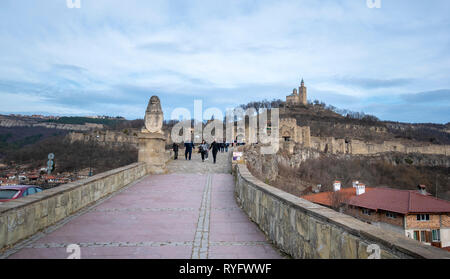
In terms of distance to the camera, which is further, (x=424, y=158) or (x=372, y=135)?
(x=372, y=135)

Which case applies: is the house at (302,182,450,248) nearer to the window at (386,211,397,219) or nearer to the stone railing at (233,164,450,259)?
the window at (386,211,397,219)

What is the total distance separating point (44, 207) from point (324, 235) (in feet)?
15.2

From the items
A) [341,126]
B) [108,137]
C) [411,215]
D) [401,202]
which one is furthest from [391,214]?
[341,126]

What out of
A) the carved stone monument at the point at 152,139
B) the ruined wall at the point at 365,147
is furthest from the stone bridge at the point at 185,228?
the ruined wall at the point at 365,147

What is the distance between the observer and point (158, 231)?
200 inches

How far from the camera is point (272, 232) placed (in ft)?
15.1

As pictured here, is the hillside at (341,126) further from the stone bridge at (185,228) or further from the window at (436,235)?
the stone bridge at (185,228)

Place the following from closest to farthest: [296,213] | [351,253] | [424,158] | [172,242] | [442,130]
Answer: [351,253] < [296,213] < [172,242] < [424,158] < [442,130]

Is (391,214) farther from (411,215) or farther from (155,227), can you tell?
(155,227)

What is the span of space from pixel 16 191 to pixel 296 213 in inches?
323

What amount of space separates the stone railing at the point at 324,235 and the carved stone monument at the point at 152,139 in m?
9.04
